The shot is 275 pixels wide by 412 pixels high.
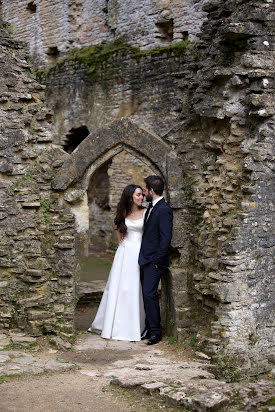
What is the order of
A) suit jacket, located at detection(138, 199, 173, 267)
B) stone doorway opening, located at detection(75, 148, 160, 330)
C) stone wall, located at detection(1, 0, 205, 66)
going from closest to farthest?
suit jacket, located at detection(138, 199, 173, 267), stone doorway opening, located at detection(75, 148, 160, 330), stone wall, located at detection(1, 0, 205, 66)

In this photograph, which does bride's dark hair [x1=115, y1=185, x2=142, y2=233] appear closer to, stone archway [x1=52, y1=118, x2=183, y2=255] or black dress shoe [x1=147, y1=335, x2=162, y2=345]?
stone archway [x1=52, y1=118, x2=183, y2=255]

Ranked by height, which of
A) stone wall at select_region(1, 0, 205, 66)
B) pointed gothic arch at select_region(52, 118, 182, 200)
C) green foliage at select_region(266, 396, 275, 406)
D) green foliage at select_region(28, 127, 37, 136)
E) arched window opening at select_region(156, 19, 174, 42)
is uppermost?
stone wall at select_region(1, 0, 205, 66)

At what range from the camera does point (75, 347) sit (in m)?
7.02

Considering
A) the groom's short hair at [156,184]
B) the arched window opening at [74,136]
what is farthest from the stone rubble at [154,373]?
the arched window opening at [74,136]

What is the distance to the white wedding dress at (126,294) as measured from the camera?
291 inches

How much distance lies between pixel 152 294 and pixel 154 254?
0.49 metres

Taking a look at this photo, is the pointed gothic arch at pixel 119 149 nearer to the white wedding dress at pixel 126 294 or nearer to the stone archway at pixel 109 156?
the stone archway at pixel 109 156

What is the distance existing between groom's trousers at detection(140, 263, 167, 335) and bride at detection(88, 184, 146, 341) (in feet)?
0.52

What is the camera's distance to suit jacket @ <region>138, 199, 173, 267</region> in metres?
7.01

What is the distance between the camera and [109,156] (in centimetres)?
749

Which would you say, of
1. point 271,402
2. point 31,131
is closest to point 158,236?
point 31,131

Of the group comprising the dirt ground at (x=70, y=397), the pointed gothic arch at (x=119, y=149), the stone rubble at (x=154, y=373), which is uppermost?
the pointed gothic arch at (x=119, y=149)

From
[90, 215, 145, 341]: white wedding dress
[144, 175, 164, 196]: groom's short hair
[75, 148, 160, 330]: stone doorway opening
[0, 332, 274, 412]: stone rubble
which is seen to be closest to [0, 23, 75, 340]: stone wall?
[0, 332, 274, 412]: stone rubble

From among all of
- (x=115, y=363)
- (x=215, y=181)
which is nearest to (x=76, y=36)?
(x=215, y=181)
